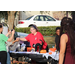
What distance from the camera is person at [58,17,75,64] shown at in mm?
2031

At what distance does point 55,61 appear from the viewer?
13.0ft

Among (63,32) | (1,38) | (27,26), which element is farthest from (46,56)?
(27,26)

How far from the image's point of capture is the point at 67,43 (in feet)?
6.77

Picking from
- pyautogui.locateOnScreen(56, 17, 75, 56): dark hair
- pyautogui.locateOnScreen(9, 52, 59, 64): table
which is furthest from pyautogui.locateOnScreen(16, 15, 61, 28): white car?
pyautogui.locateOnScreen(56, 17, 75, 56): dark hair

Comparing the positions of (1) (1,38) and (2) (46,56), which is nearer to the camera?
(1) (1,38)

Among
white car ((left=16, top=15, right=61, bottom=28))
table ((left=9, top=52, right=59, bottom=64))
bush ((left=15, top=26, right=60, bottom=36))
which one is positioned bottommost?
table ((left=9, top=52, right=59, bottom=64))

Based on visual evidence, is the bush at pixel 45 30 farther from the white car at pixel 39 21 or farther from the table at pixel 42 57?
the table at pixel 42 57

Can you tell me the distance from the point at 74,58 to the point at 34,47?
6.80 feet

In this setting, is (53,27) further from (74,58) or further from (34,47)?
(74,58)

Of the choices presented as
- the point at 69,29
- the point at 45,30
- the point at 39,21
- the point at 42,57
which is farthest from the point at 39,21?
the point at 69,29

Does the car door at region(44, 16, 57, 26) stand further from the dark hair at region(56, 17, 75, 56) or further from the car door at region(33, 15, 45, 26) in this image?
the dark hair at region(56, 17, 75, 56)

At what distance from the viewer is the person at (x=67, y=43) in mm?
2031

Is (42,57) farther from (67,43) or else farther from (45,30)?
(45,30)

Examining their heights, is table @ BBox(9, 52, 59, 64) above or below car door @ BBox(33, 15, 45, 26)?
Answer: below
